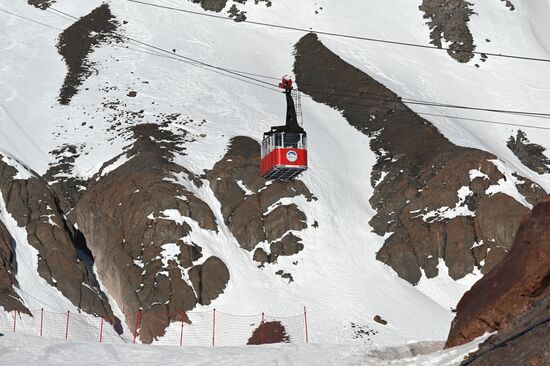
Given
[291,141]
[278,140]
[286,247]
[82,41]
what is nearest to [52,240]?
[286,247]

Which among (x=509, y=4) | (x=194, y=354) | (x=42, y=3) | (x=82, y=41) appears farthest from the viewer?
(x=509, y=4)

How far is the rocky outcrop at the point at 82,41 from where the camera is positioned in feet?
227

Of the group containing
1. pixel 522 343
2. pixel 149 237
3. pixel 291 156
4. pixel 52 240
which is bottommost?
pixel 522 343

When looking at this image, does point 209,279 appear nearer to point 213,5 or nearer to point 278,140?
point 278,140

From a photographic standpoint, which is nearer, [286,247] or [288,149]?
[288,149]

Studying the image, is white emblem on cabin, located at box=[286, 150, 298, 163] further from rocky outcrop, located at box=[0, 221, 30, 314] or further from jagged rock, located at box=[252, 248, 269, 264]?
rocky outcrop, located at box=[0, 221, 30, 314]

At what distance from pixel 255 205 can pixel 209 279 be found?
7559 millimetres

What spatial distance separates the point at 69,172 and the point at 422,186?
899 inches

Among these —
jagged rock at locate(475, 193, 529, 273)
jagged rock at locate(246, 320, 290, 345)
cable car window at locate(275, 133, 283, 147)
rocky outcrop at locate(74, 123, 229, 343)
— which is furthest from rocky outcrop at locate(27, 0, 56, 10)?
jagged rock at locate(246, 320, 290, 345)

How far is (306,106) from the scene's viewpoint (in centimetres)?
6919

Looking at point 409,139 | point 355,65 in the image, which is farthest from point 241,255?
point 355,65

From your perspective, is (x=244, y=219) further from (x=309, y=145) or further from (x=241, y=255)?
(x=309, y=145)

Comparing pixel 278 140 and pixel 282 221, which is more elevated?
pixel 278 140

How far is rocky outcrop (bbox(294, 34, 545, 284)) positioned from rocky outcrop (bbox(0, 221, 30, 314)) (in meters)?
→ 21.1
